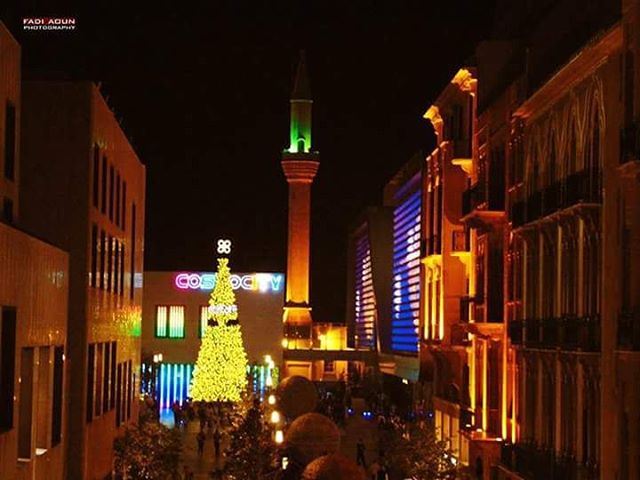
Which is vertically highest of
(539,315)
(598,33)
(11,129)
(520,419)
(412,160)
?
(412,160)

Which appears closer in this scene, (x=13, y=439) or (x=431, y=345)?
(x=13, y=439)

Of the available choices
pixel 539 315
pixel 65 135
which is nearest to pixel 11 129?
pixel 65 135

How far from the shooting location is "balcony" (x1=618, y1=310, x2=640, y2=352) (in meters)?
24.0

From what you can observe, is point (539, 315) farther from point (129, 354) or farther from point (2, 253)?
point (129, 354)

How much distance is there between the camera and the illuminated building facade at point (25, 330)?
2444cm

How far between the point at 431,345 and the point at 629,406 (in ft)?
116

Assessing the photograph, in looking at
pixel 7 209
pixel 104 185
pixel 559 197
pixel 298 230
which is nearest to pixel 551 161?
pixel 559 197

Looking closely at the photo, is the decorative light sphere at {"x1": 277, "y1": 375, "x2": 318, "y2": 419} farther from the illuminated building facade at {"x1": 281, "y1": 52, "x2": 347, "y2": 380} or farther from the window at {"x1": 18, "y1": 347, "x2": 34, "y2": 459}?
the illuminated building facade at {"x1": 281, "y1": 52, "x2": 347, "y2": 380}

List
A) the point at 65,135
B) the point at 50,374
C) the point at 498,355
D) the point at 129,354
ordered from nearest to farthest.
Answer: the point at 50,374 → the point at 65,135 → the point at 498,355 → the point at 129,354

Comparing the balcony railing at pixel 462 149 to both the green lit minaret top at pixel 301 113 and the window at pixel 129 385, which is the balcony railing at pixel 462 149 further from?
the green lit minaret top at pixel 301 113

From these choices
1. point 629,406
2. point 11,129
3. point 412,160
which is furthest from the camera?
point 412,160

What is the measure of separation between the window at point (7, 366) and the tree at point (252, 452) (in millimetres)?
15221

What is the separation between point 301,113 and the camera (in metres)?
120

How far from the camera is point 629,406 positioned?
83.1 ft
